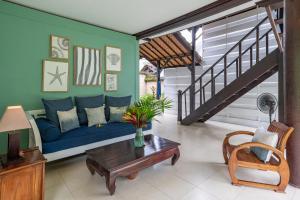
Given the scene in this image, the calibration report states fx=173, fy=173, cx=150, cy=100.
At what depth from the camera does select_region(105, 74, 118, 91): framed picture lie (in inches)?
171

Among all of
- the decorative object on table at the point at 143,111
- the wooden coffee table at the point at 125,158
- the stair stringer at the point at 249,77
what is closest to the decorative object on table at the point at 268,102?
the stair stringer at the point at 249,77

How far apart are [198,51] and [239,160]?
222 inches

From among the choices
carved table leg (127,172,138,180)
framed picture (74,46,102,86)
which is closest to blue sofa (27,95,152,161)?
framed picture (74,46,102,86)

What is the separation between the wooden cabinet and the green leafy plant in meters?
1.19

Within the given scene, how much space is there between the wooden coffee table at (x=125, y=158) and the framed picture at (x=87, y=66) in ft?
6.44

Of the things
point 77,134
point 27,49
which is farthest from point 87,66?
point 77,134

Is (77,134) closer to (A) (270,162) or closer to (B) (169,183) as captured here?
(B) (169,183)

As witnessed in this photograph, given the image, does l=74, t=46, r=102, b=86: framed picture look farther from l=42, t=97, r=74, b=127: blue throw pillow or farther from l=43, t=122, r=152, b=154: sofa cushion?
l=43, t=122, r=152, b=154: sofa cushion

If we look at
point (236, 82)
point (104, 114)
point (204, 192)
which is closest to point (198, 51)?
point (236, 82)

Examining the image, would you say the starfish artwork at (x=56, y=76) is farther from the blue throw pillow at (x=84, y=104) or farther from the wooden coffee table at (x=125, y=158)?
the wooden coffee table at (x=125, y=158)

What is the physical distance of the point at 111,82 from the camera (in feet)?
14.5

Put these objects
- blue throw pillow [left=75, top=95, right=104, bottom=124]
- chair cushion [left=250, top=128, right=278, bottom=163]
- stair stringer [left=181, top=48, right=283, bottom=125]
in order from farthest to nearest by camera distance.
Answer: stair stringer [left=181, top=48, right=283, bottom=125], blue throw pillow [left=75, top=95, right=104, bottom=124], chair cushion [left=250, top=128, right=278, bottom=163]

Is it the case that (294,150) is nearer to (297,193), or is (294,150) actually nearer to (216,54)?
(297,193)

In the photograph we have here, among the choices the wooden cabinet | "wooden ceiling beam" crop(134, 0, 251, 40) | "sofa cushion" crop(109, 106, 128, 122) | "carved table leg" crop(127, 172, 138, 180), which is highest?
"wooden ceiling beam" crop(134, 0, 251, 40)
